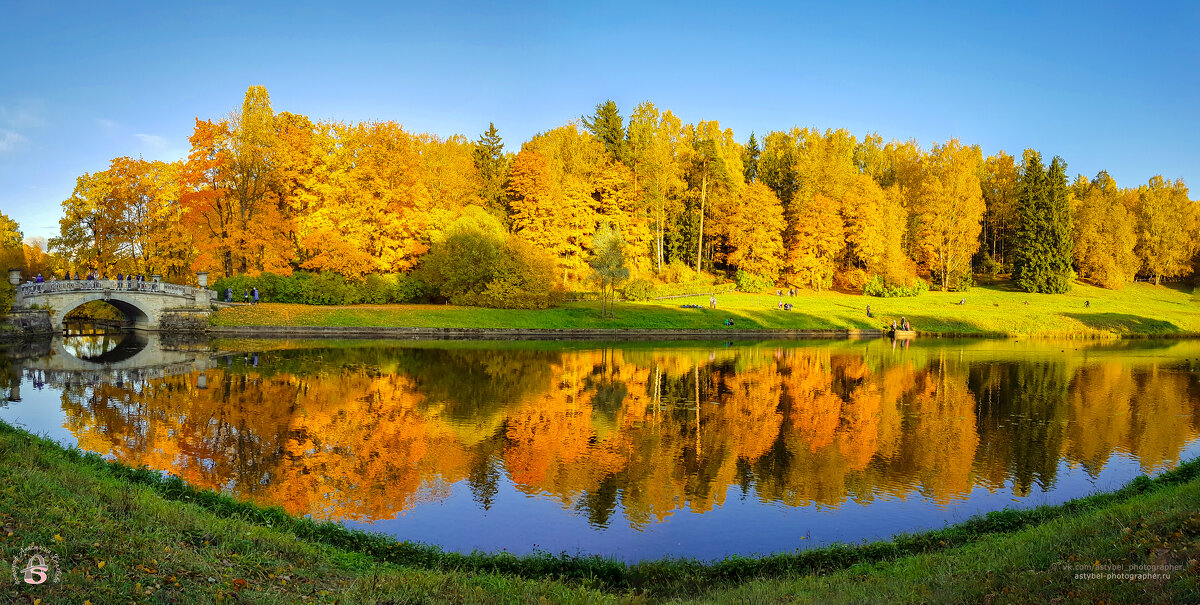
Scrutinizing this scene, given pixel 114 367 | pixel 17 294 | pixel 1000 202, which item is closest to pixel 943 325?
pixel 1000 202

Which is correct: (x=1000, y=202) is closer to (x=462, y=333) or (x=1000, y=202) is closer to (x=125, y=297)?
(x=462, y=333)

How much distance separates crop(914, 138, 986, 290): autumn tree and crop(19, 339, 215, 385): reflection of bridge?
2694 inches

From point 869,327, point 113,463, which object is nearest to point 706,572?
point 113,463

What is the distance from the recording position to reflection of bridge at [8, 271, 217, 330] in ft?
142

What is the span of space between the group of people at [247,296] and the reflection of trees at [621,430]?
22024mm

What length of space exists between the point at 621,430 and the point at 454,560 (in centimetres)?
1040

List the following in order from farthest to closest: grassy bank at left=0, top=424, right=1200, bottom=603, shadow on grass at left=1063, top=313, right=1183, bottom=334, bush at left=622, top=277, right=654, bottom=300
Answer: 1. bush at left=622, top=277, right=654, bottom=300
2. shadow on grass at left=1063, top=313, right=1183, bottom=334
3. grassy bank at left=0, top=424, right=1200, bottom=603

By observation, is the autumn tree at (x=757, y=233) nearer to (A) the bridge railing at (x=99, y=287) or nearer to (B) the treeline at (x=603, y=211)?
(B) the treeline at (x=603, y=211)

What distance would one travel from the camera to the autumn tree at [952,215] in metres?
72.6

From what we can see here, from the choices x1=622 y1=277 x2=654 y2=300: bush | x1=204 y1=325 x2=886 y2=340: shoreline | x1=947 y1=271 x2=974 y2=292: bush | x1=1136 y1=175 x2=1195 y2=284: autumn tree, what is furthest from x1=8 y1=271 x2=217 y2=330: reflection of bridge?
x1=1136 y1=175 x2=1195 y2=284: autumn tree

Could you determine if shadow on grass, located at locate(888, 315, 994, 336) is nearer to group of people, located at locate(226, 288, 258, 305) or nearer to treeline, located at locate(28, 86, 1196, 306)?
treeline, located at locate(28, 86, 1196, 306)

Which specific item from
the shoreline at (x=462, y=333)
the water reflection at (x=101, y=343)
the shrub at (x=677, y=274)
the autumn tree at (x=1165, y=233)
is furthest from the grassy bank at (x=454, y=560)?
the autumn tree at (x=1165, y=233)

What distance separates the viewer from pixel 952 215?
72.6 m

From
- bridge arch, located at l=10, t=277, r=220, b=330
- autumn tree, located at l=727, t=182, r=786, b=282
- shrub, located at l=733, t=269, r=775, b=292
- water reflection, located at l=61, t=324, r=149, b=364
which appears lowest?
water reflection, located at l=61, t=324, r=149, b=364
